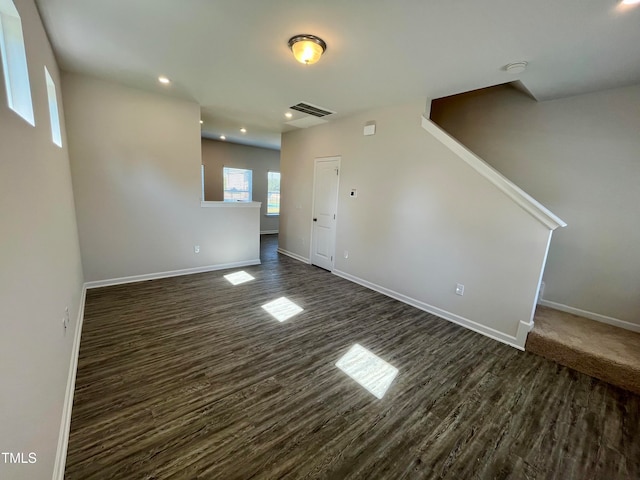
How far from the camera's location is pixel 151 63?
2.79 m

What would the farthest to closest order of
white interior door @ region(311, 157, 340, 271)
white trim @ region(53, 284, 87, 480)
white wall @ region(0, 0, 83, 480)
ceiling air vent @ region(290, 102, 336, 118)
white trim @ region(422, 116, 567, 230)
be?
1. white interior door @ region(311, 157, 340, 271)
2. ceiling air vent @ region(290, 102, 336, 118)
3. white trim @ region(422, 116, 567, 230)
4. white trim @ region(53, 284, 87, 480)
5. white wall @ region(0, 0, 83, 480)

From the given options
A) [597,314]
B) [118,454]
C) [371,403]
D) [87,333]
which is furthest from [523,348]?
[87,333]

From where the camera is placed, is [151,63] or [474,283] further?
[474,283]

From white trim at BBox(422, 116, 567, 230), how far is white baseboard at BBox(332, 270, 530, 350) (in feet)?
3.66

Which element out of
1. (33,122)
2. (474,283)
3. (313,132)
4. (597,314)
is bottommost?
(597,314)

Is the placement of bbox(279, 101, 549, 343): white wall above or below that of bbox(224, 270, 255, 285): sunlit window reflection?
above

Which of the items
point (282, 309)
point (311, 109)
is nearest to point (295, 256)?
point (282, 309)

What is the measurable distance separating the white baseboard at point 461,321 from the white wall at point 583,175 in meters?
1.12

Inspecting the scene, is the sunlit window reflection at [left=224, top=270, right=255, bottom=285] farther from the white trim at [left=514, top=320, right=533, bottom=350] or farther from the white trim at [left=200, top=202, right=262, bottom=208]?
the white trim at [left=514, top=320, right=533, bottom=350]

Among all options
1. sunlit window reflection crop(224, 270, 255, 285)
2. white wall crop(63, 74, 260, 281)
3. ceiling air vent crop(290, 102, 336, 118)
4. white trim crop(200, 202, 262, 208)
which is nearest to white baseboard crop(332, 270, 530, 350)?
sunlit window reflection crop(224, 270, 255, 285)

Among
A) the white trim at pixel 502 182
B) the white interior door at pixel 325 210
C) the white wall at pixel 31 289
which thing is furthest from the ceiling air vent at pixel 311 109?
the white wall at pixel 31 289

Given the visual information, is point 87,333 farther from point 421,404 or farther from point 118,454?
point 421,404

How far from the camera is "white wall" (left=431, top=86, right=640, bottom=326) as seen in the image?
9.23ft

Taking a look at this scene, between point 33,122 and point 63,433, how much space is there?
1.87 metres
